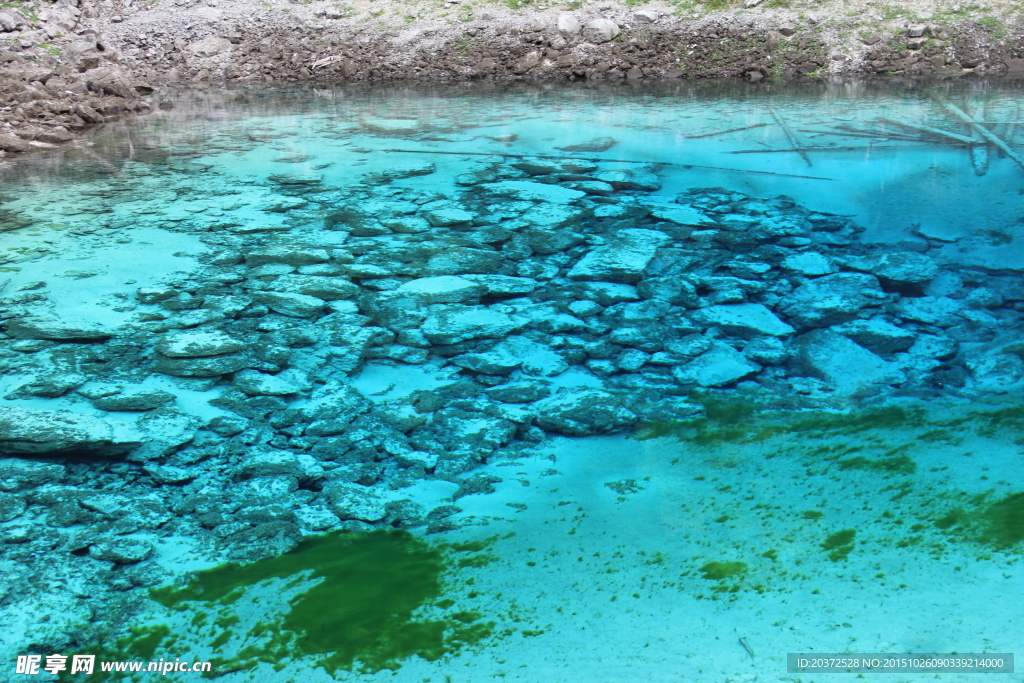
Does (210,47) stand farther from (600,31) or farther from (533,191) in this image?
(533,191)

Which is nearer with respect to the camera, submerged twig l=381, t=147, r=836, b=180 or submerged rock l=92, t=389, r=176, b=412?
submerged rock l=92, t=389, r=176, b=412

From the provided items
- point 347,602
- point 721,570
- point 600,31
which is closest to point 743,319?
point 721,570

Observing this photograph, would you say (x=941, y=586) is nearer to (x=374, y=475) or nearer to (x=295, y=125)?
(x=374, y=475)

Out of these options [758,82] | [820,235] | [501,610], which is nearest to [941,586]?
[501,610]

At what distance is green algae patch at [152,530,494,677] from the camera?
1668 mm

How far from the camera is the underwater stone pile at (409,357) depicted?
83.2 inches

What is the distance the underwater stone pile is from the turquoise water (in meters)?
0.01

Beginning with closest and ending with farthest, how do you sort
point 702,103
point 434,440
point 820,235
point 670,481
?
point 670,481 < point 434,440 < point 820,235 < point 702,103

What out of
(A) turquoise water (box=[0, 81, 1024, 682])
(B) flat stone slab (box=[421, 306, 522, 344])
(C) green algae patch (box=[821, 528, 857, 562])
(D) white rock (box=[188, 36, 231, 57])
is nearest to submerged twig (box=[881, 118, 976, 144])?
(A) turquoise water (box=[0, 81, 1024, 682])

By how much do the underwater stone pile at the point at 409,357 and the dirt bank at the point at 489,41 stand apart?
18.8 ft

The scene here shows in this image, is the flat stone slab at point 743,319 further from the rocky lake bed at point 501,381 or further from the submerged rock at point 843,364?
the submerged rock at point 843,364

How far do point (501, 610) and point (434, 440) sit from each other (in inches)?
30.1

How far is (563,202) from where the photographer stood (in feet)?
14.9

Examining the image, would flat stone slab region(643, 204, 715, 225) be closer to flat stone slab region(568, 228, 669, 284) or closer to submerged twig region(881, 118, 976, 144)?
flat stone slab region(568, 228, 669, 284)
